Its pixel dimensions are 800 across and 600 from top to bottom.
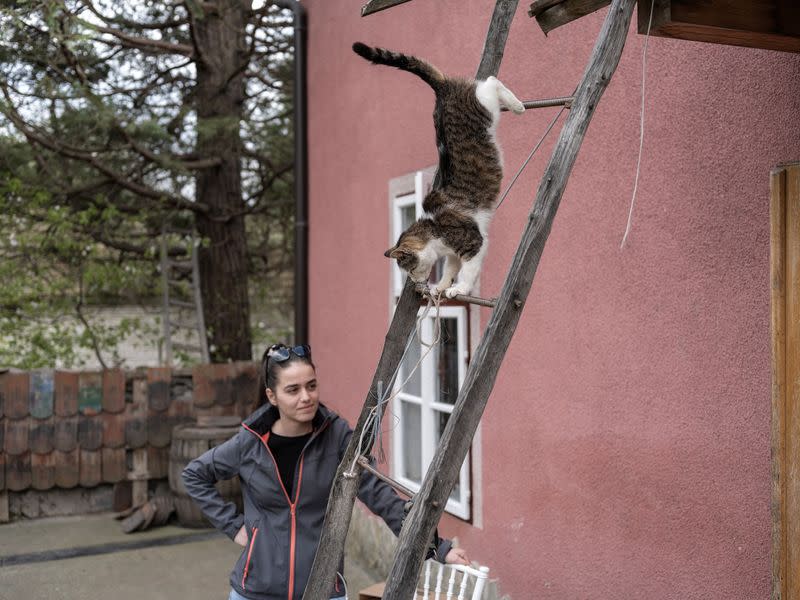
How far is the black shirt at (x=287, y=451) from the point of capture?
2957mm

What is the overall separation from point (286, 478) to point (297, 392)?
33 centimetres

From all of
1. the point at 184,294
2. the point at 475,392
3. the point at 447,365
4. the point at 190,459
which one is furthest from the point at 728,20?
the point at 184,294

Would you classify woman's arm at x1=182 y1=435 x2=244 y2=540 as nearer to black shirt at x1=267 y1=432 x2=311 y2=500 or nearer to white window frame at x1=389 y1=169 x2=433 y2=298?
black shirt at x1=267 y1=432 x2=311 y2=500

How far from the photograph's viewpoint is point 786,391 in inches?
97.0

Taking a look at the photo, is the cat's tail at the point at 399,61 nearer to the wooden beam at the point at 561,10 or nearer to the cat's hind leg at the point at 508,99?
the cat's hind leg at the point at 508,99

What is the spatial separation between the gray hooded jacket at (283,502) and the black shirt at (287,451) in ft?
0.10

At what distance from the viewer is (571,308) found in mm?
3680

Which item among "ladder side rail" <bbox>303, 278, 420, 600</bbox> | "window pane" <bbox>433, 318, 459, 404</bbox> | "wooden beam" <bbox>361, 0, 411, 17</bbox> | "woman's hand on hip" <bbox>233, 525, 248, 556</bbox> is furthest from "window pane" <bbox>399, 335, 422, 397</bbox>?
"wooden beam" <bbox>361, 0, 411, 17</bbox>

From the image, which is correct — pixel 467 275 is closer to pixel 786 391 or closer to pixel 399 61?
pixel 399 61

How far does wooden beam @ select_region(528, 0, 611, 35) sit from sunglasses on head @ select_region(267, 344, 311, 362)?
4.68 feet

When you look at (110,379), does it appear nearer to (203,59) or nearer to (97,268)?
(97,268)

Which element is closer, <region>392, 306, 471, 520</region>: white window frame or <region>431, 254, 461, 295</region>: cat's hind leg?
<region>431, 254, 461, 295</region>: cat's hind leg

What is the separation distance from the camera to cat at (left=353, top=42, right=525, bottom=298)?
2230mm

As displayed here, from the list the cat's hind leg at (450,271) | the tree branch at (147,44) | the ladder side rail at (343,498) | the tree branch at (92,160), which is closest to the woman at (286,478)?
the ladder side rail at (343,498)
